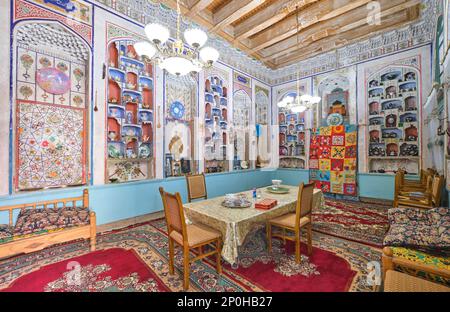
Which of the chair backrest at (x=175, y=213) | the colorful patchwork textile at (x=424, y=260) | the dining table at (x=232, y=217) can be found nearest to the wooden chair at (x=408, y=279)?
the colorful patchwork textile at (x=424, y=260)

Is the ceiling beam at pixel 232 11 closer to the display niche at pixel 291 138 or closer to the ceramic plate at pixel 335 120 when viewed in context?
the display niche at pixel 291 138

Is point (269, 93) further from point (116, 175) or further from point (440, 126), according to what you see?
point (116, 175)

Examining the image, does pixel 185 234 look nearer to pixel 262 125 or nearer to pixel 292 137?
pixel 262 125

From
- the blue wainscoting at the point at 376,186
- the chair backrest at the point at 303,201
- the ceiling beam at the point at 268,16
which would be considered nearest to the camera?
→ the chair backrest at the point at 303,201

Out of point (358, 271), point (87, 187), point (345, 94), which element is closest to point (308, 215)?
point (358, 271)

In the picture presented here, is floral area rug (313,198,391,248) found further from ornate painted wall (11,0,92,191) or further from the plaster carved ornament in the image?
ornate painted wall (11,0,92,191)

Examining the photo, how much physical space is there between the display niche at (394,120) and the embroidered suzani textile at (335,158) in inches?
20.1

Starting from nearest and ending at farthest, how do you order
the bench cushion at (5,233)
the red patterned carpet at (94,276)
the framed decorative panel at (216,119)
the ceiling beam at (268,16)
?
1. the red patterned carpet at (94,276)
2. the bench cushion at (5,233)
3. the ceiling beam at (268,16)
4. the framed decorative panel at (216,119)

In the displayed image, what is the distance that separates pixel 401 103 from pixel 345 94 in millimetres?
1415

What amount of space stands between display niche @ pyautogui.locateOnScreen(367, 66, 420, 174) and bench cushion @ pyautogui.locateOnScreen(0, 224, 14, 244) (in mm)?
7411

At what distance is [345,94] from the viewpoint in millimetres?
6445

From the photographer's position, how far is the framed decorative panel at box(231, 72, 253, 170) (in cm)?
665

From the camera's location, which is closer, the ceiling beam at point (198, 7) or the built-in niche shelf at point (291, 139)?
the ceiling beam at point (198, 7)

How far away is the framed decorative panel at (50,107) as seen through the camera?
327 centimetres
